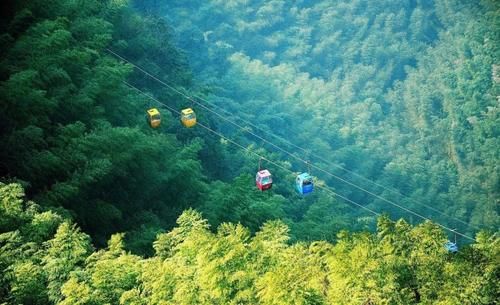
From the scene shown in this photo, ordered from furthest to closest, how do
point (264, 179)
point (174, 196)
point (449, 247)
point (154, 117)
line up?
point (174, 196) → point (154, 117) → point (264, 179) → point (449, 247)

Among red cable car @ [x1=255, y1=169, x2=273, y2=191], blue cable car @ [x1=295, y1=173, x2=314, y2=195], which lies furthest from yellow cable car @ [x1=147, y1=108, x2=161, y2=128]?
blue cable car @ [x1=295, y1=173, x2=314, y2=195]

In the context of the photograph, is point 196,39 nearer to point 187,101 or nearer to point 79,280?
point 187,101

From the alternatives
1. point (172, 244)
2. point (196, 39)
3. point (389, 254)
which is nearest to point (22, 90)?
point (172, 244)

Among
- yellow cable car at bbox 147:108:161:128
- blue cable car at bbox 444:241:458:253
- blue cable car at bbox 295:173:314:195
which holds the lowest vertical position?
blue cable car at bbox 295:173:314:195

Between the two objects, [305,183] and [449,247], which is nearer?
[449,247]

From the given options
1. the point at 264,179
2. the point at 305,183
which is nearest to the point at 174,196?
the point at 264,179

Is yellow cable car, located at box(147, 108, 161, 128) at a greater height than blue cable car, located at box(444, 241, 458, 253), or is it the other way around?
blue cable car, located at box(444, 241, 458, 253)

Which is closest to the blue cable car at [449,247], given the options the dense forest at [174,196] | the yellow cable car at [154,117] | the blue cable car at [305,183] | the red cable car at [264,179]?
the dense forest at [174,196]

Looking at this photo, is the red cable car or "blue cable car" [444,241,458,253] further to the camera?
the red cable car

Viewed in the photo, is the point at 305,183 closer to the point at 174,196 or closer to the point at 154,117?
the point at 174,196

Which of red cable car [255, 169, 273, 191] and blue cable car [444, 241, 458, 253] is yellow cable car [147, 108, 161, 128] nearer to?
red cable car [255, 169, 273, 191]

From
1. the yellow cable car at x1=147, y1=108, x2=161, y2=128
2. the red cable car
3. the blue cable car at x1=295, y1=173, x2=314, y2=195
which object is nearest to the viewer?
the red cable car

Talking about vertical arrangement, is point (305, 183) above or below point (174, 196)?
above
